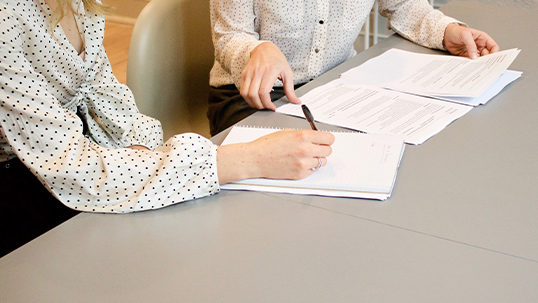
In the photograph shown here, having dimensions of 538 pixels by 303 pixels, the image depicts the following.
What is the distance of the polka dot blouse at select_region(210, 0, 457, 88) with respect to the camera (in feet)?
3.94

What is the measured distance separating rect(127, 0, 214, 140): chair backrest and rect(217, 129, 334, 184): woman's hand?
1.82ft

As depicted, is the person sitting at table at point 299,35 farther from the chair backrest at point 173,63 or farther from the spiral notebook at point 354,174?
the spiral notebook at point 354,174

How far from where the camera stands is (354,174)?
2.42ft

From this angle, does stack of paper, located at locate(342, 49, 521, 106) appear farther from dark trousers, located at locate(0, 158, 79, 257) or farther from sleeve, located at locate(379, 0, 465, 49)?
dark trousers, located at locate(0, 158, 79, 257)

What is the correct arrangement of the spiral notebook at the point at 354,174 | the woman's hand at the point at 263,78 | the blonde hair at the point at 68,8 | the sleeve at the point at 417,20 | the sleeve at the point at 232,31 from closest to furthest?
1. the spiral notebook at the point at 354,174
2. the blonde hair at the point at 68,8
3. the woman's hand at the point at 263,78
4. the sleeve at the point at 232,31
5. the sleeve at the point at 417,20

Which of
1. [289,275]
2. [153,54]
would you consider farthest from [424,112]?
[153,54]

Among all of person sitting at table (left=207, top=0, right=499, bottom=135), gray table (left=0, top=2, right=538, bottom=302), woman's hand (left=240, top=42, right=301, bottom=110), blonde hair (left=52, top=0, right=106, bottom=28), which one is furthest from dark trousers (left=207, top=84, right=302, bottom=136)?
gray table (left=0, top=2, right=538, bottom=302)

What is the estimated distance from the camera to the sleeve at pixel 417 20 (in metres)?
1.27

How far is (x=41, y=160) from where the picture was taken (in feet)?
2.39

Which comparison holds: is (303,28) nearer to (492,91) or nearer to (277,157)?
(492,91)

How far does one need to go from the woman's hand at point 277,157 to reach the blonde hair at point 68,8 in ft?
1.39

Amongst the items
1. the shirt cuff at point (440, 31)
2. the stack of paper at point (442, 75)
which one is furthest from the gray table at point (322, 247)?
the shirt cuff at point (440, 31)

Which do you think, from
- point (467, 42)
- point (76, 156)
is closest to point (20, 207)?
point (76, 156)

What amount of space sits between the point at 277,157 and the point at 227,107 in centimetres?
56
